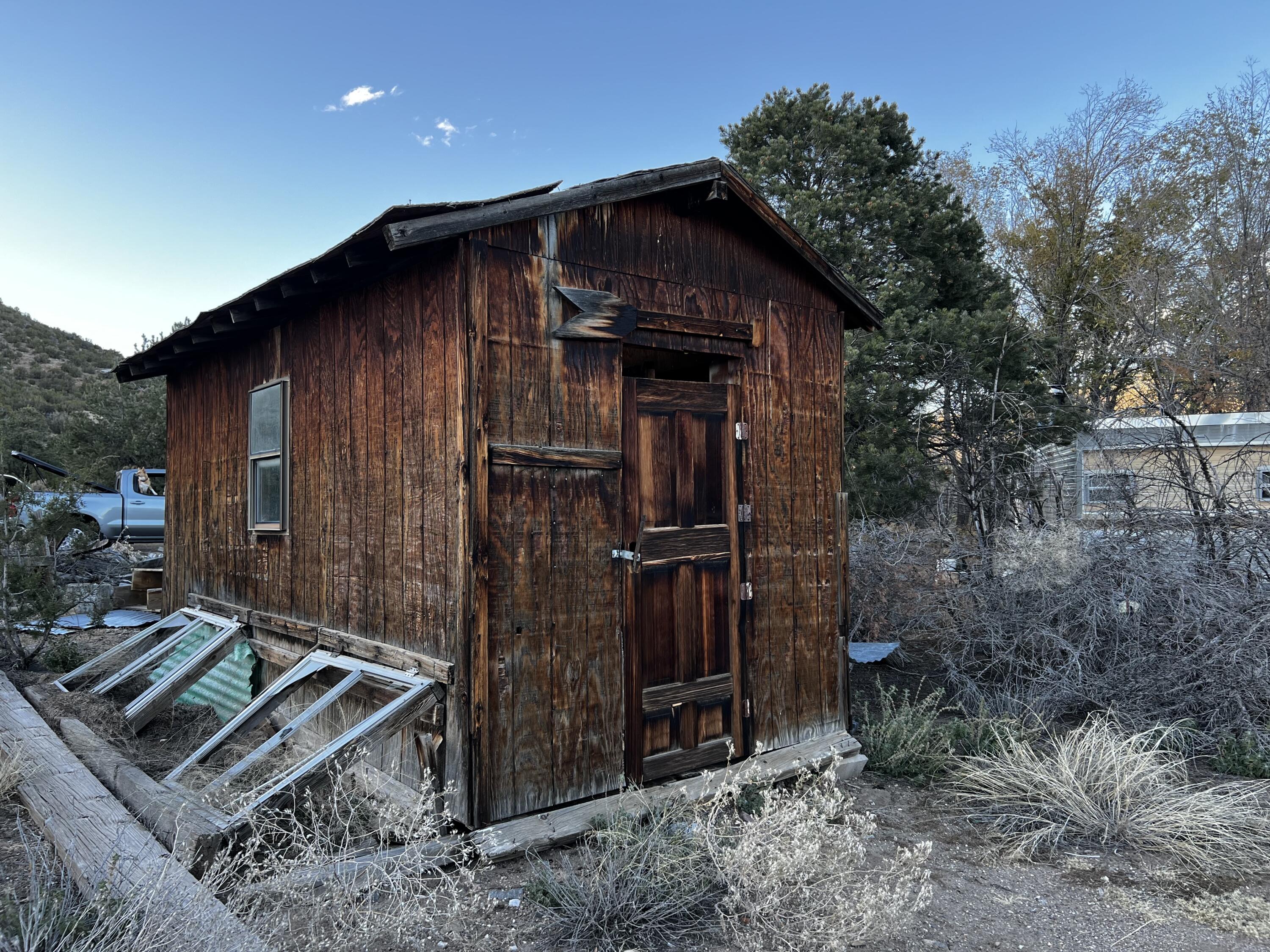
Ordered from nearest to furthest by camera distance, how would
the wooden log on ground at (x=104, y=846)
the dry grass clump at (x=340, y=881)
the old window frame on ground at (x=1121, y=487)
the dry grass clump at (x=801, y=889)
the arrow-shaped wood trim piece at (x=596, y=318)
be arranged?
the wooden log on ground at (x=104, y=846) < the dry grass clump at (x=340, y=881) < the dry grass clump at (x=801, y=889) < the arrow-shaped wood trim piece at (x=596, y=318) < the old window frame on ground at (x=1121, y=487)

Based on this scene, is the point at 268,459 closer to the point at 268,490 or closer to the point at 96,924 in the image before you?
the point at 268,490

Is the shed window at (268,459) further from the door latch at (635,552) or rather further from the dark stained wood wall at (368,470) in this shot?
the door latch at (635,552)

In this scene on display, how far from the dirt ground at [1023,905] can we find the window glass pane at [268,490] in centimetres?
248

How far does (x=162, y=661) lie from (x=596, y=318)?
18.3 feet

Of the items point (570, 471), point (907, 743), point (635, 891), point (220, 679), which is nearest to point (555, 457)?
point (570, 471)

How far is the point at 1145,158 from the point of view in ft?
74.9

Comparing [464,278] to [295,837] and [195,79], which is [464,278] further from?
[195,79]

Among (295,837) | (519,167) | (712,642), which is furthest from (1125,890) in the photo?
(519,167)

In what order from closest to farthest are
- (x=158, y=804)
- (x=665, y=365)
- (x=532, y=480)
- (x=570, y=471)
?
(x=158, y=804), (x=532, y=480), (x=570, y=471), (x=665, y=365)

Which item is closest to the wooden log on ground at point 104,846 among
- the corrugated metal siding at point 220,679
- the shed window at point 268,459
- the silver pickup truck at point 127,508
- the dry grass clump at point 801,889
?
the corrugated metal siding at point 220,679

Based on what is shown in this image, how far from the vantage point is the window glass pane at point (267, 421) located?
6270 mm

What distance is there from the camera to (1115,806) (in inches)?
180

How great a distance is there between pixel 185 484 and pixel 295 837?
586 centimetres

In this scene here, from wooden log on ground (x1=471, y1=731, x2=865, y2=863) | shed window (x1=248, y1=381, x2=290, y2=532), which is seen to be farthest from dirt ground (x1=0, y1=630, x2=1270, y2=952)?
shed window (x1=248, y1=381, x2=290, y2=532)
